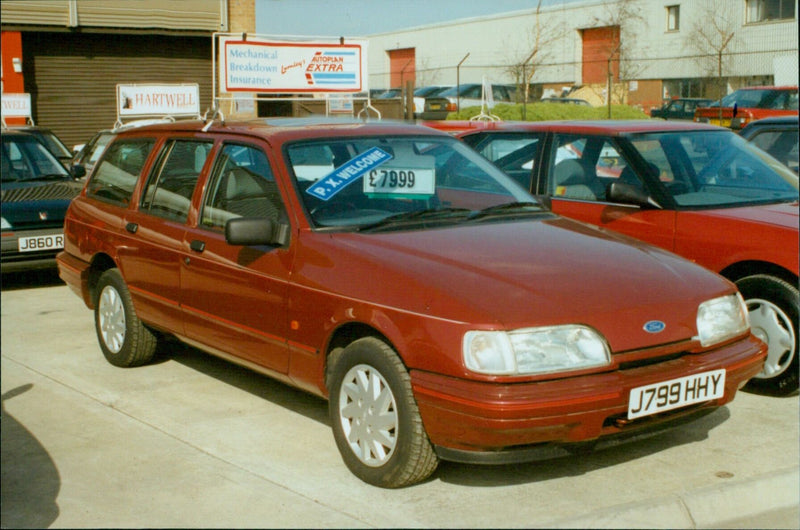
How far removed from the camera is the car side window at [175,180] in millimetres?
5758

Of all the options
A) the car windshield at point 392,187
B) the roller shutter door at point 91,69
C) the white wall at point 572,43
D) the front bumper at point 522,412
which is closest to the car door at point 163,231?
the car windshield at point 392,187

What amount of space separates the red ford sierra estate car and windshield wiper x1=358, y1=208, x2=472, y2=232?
0.04 feet

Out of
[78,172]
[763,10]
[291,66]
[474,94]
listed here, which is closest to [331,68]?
[291,66]

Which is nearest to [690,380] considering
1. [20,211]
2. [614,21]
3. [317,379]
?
[317,379]

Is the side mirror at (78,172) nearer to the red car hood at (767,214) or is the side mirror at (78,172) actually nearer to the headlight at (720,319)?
the red car hood at (767,214)

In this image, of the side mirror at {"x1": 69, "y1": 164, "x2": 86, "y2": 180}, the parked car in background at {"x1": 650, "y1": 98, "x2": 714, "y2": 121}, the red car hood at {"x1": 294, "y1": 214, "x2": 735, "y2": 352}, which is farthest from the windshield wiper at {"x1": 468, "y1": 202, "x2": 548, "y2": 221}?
the parked car in background at {"x1": 650, "y1": 98, "x2": 714, "y2": 121}

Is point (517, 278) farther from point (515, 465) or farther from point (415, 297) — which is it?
point (515, 465)

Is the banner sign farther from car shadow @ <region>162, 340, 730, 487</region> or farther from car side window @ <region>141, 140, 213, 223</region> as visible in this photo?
car shadow @ <region>162, 340, 730, 487</region>

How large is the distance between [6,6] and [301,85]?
7.60 m

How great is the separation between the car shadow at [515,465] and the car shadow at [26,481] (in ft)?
4.50

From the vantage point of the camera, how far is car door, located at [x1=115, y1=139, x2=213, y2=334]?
5730mm

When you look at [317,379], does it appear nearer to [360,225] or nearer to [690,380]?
[360,225]

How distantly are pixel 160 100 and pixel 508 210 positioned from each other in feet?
41.6

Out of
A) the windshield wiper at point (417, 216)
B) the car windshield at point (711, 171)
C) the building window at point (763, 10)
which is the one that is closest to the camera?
the windshield wiper at point (417, 216)
